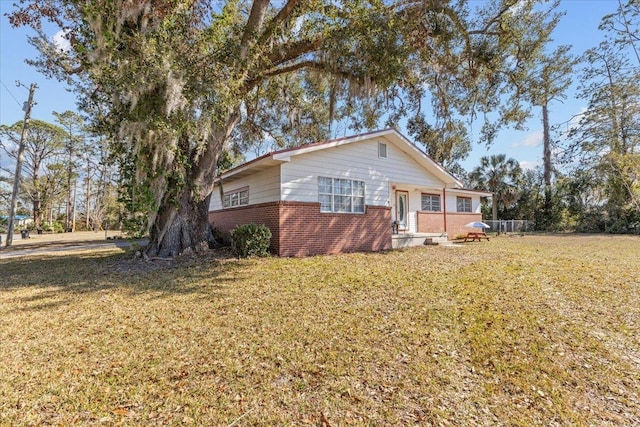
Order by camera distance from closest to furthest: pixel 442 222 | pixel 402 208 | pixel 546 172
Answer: pixel 402 208
pixel 442 222
pixel 546 172

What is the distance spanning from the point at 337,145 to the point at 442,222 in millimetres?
9533

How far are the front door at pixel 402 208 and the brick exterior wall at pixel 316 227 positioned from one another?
3.34 metres

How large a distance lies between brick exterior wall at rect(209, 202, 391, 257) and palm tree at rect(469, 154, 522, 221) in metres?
21.6

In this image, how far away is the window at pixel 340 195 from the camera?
11.0m

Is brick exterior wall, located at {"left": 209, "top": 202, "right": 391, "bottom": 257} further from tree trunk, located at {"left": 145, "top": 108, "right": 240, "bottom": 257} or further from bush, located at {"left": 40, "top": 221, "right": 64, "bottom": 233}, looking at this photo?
bush, located at {"left": 40, "top": 221, "right": 64, "bottom": 233}

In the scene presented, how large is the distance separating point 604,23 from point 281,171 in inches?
338

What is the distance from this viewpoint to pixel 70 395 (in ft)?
9.19

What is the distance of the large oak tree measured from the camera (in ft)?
21.8

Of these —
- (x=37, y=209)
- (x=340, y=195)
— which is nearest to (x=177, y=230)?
(x=340, y=195)

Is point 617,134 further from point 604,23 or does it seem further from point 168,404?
point 168,404

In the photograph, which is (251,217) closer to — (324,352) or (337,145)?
(337,145)

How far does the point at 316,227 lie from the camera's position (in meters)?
10.7

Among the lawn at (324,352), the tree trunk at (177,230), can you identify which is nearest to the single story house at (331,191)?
the tree trunk at (177,230)

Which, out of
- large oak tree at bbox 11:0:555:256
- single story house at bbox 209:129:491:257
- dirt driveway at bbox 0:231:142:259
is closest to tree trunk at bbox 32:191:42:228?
dirt driveway at bbox 0:231:142:259
